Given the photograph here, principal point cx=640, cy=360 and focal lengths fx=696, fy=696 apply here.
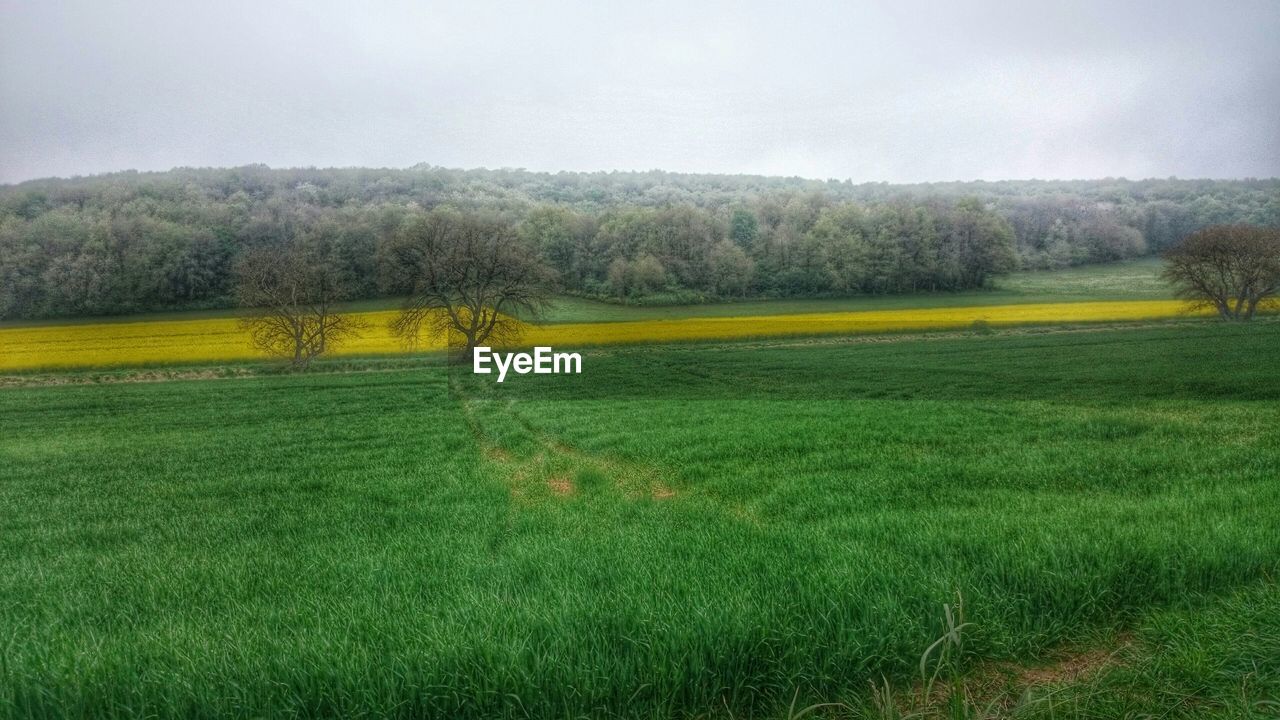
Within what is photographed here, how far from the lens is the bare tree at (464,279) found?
6.72 m

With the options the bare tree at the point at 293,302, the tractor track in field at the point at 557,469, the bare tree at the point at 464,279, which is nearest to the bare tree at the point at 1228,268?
the tractor track in field at the point at 557,469

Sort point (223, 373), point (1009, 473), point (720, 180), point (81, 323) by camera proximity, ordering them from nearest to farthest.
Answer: point (1009, 473) → point (81, 323) → point (223, 373) → point (720, 180)

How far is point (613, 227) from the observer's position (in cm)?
725

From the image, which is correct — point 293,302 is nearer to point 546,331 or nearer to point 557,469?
point 546,331

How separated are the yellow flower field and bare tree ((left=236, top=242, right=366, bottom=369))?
149mm

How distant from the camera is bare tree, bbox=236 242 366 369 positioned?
6223 mm

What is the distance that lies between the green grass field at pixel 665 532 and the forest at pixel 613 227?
2.22 ft

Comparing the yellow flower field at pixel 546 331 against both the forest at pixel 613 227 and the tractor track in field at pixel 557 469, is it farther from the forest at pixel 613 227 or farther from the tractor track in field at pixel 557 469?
the tractor track in field at pixel 557 469

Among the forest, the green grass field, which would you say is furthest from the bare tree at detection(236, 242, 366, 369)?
the green grass field

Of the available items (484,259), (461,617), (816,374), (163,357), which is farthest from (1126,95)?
(163,357)

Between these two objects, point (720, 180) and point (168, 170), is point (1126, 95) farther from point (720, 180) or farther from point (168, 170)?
point (168, 170)

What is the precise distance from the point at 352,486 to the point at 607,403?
2459 mm

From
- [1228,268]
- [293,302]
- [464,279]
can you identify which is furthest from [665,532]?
[1228,268]

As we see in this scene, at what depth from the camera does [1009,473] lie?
4.76 m
